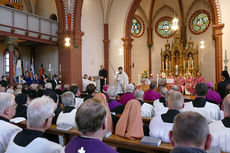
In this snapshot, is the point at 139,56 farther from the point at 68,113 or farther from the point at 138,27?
the point at 68,113

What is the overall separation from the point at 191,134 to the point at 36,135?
4.55 feet

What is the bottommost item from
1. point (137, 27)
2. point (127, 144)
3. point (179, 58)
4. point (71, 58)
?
point (127, 144)

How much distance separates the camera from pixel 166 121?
3139mm

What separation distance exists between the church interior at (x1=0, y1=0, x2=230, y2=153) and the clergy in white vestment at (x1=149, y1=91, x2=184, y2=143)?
183 inches

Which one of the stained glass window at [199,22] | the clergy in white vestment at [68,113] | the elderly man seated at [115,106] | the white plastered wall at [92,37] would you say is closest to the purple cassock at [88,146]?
the clergy in white vestment at [68,113]

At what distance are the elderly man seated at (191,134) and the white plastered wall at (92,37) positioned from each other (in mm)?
12809

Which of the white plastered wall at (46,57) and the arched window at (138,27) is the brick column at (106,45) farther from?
the arched window at (138,27)

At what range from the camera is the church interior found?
1154cm

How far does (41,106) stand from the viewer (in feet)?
7.10

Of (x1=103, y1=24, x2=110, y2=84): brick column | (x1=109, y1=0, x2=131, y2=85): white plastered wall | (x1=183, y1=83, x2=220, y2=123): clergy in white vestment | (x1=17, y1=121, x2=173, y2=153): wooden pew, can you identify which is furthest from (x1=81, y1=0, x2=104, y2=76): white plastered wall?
(x1=17, y1=121, x2=173, y2=153): wooden pew

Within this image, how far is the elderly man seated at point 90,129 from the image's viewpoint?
161cm

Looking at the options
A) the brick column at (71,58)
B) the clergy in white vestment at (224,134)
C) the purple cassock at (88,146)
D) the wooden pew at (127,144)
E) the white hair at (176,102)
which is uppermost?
the brick column at (71,58)

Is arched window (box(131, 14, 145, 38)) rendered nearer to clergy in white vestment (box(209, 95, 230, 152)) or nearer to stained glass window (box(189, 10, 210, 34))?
stained glass window (box(189, 10, 210, 34))

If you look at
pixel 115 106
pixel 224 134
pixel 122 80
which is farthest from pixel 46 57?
pixel 224 134
